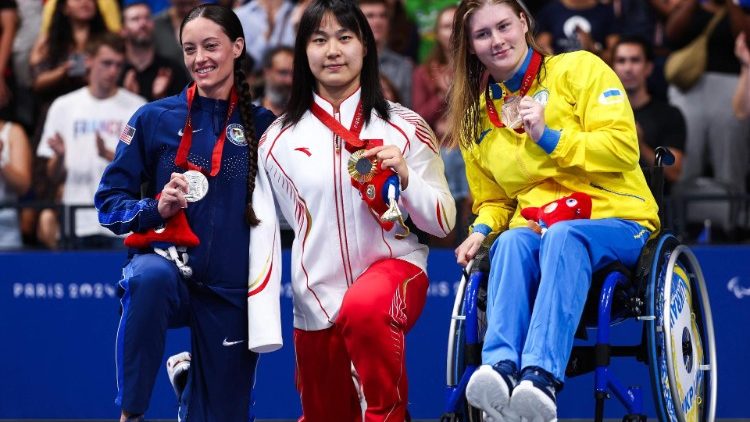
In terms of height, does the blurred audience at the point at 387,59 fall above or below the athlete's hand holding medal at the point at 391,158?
above

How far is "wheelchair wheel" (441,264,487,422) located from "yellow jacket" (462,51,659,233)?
1.13 ft

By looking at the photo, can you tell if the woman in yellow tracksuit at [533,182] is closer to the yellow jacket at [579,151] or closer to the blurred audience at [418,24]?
the yellow jacket at [579,151]

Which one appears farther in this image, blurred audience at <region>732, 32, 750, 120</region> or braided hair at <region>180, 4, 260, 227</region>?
blurred audience at <region>732, 32, 750, 120</region>

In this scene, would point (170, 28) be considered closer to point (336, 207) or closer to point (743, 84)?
point (743, 84)

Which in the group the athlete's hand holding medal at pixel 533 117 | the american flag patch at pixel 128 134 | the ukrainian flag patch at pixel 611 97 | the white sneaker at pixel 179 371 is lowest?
the white sneaker at pixel 179 371

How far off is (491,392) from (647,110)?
363cm

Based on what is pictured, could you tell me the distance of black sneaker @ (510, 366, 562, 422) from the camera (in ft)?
14.3

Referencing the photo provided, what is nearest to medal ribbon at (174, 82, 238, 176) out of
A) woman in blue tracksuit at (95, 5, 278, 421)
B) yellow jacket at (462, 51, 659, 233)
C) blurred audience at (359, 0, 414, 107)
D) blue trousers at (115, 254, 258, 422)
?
woman in blue tracksuit at (95, 5, 278, 421)

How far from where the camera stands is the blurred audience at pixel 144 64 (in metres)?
8.30

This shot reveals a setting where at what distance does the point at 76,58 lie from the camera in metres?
8.45

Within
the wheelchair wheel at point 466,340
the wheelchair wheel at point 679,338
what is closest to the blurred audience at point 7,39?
the wheelchair wheel at point 466,340

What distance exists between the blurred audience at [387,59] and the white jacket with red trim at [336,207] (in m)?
3.09

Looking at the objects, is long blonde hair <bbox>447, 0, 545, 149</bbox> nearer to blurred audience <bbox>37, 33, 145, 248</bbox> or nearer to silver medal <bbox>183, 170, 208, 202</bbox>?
silver medal <bbox>183, 170, 208, 202</bbox>

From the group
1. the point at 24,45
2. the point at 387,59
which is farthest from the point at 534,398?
the point at 24,45
